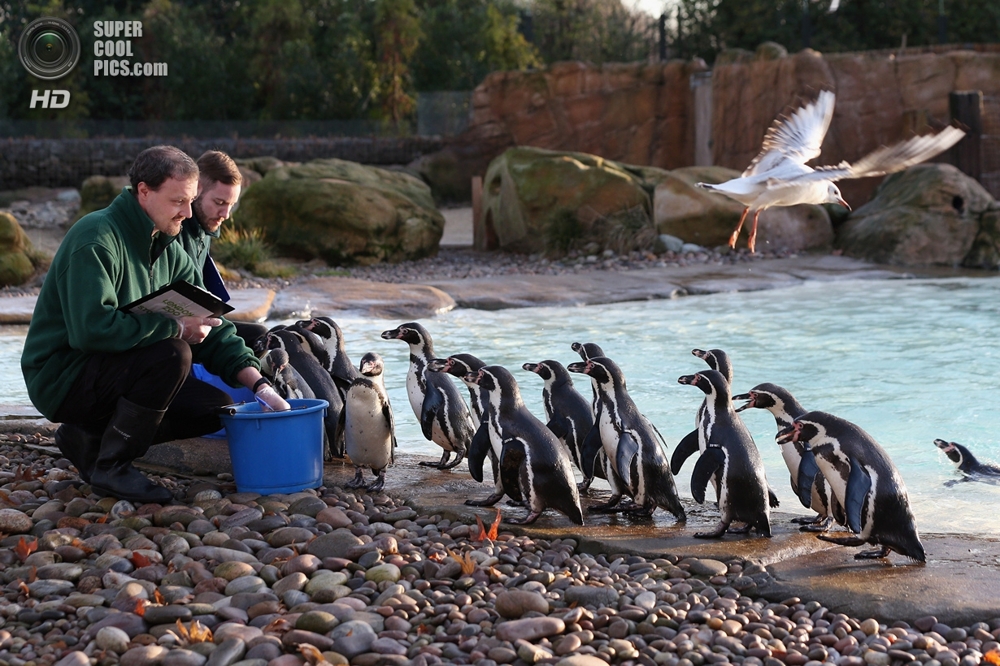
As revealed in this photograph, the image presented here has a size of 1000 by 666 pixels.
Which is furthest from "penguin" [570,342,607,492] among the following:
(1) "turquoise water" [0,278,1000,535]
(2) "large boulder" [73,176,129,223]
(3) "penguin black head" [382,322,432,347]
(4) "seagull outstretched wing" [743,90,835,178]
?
(2) "large boulder" [73,176,129,223]

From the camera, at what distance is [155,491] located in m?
3.69

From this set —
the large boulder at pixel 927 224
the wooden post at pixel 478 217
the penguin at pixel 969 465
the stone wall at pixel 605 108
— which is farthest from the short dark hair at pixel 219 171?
the stone wall at pixel 605 108

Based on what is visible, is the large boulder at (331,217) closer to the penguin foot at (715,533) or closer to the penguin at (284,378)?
the penguin at (284,378)

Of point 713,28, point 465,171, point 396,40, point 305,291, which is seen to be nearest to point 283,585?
point 305,291

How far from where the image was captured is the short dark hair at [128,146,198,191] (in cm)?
349

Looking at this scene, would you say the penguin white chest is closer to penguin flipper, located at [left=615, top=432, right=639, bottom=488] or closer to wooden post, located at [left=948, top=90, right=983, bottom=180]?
penguin flipper, located at [left=615, top=432, right=639, bottom=488]

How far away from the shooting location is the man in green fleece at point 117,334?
11.2ft

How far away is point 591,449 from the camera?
4.18 m

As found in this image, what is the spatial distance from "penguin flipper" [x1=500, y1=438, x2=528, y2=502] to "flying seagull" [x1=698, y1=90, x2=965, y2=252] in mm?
2244

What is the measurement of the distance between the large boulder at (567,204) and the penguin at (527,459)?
32.8 ft

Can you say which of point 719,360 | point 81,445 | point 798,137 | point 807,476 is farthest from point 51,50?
point 807,476

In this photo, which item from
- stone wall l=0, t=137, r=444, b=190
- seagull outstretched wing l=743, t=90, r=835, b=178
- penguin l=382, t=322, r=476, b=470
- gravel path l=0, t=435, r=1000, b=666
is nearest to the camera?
gravel path l=0, t=435, r=1000, b=666

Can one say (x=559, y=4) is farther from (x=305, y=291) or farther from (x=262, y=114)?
(x=305, y=291)

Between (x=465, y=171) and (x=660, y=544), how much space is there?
18387 millimetres
